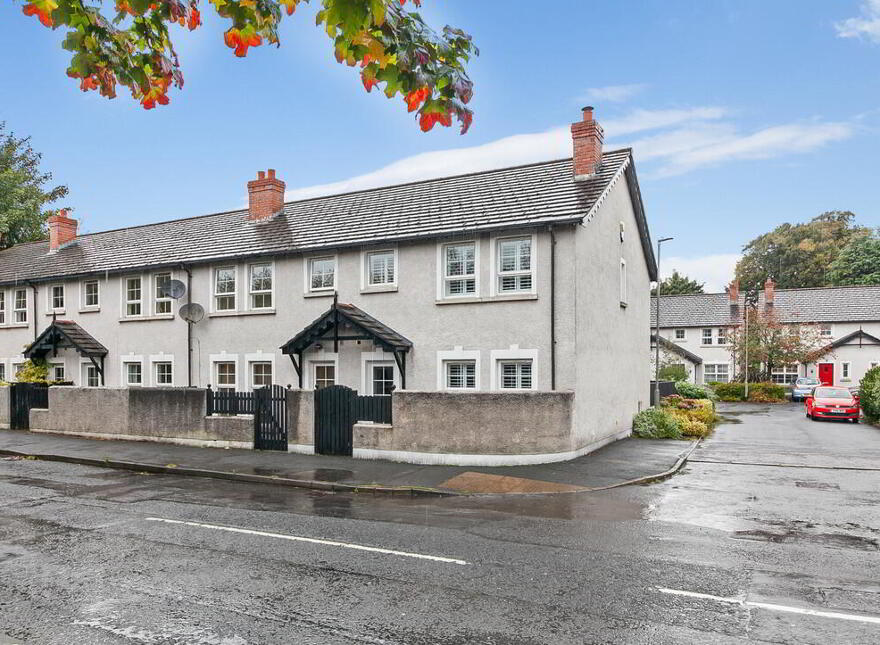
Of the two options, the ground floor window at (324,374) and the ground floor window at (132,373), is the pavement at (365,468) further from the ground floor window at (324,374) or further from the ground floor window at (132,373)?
the ground floor window at (132,373)

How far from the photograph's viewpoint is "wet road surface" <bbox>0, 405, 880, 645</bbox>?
5.60 metres

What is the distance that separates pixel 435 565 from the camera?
7348mm

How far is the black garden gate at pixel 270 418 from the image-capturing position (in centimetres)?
1658

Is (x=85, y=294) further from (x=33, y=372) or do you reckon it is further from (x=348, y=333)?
(x=348, y=333)

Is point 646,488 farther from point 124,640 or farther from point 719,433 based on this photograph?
point 719,433

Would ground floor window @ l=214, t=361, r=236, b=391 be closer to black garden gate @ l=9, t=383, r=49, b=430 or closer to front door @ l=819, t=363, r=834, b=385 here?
black garden gate @ l=9, t=383, r=49, b=430

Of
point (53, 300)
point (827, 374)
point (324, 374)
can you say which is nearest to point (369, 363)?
point (324, 374)

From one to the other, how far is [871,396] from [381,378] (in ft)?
73.9

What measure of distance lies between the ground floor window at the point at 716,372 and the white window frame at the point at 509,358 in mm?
42683

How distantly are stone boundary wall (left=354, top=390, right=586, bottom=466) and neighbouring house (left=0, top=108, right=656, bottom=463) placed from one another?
0.17 ft

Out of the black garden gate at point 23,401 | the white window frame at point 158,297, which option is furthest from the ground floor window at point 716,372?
the black garden gate at point 23,401

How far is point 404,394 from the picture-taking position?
49.6 feet

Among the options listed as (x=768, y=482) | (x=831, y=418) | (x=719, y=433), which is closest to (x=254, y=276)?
(x=768, y=482)

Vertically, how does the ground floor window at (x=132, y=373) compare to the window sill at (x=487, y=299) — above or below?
below
